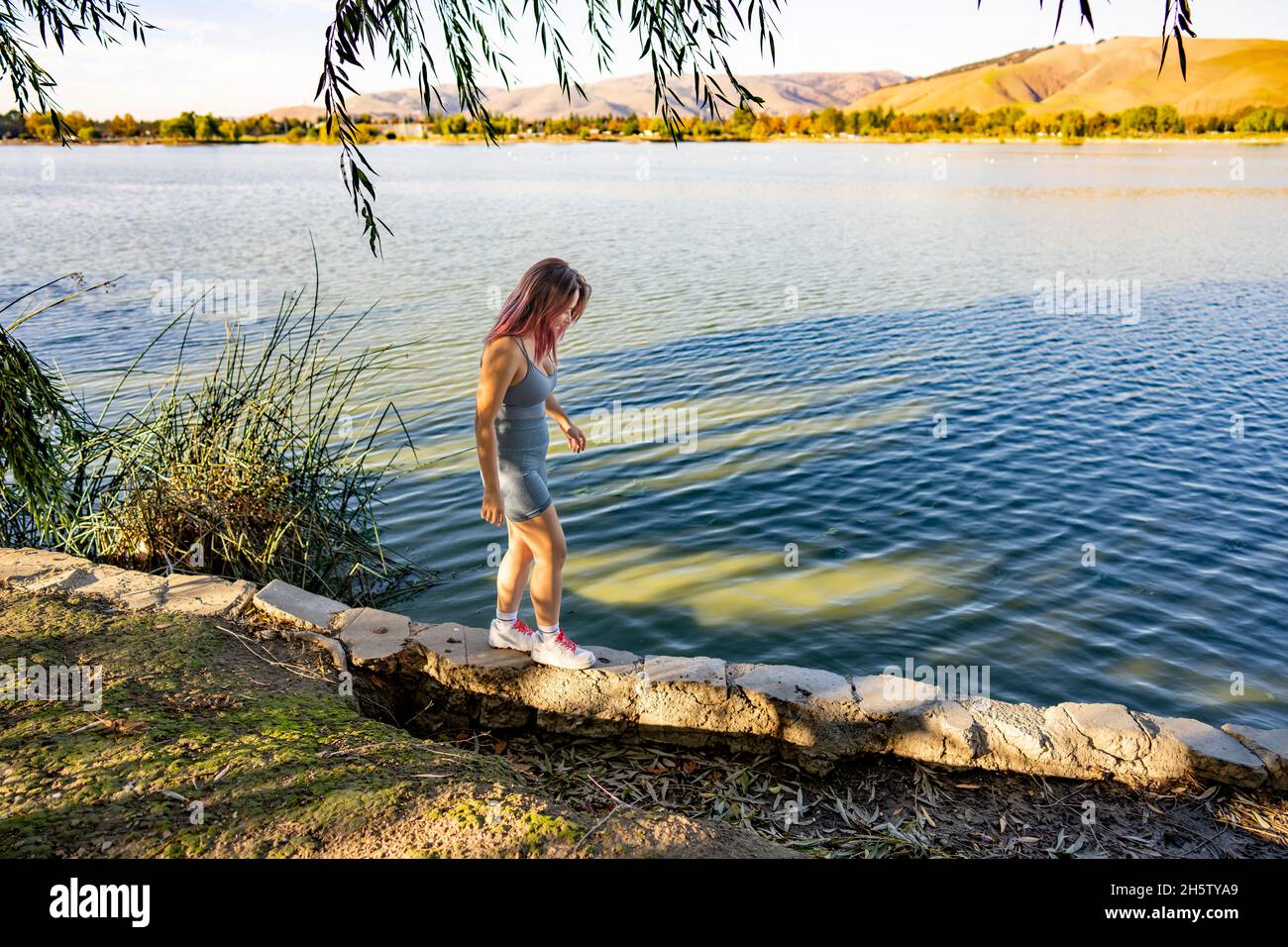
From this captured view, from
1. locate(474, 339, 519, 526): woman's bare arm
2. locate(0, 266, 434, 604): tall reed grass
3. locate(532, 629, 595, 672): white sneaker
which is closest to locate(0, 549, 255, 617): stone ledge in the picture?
locate(0, 266, 434, 604): tall reed grass

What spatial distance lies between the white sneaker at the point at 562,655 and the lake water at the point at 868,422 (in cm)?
130

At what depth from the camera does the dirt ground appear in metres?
2.60

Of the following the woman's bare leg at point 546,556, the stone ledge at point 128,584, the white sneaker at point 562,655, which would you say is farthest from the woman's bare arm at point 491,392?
the stone ledge at point 128,584

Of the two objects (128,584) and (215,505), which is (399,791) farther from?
(215,505)

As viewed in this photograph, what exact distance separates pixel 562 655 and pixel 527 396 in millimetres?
1134

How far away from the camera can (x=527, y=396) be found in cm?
346

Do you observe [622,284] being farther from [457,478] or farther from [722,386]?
[457,478]

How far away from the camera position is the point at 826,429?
8805 mm

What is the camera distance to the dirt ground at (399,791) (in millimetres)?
2602

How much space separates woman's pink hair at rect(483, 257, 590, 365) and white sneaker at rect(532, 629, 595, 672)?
1324 millimetres

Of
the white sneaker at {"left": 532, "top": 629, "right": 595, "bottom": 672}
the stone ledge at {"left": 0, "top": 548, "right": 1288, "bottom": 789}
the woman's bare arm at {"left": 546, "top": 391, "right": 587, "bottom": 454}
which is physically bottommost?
the stone ledge at {"left": 0, "top": 548, "right": 1288, "bottom": 789}

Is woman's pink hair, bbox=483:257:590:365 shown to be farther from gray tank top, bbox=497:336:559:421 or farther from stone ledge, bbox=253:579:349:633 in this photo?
stone ledge, bbox=253:579:349:633
